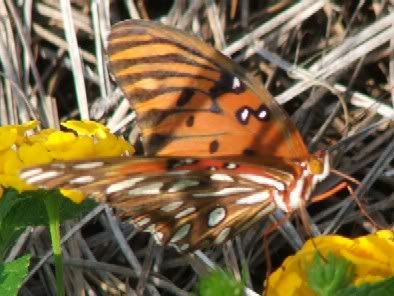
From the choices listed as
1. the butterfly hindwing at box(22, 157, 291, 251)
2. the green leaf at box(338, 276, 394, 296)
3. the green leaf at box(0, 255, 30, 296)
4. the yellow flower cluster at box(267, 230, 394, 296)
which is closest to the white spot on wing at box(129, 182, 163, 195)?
the butterfly hindwing at box(22, 157, 291, 251)

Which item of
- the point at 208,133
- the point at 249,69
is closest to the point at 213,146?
the point at 208,133

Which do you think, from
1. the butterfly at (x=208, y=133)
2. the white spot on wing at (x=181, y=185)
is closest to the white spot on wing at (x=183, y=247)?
the butterfly at (x=208, y=133)

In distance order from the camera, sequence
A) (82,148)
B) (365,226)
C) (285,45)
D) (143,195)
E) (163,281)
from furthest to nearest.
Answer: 1. (285,45)
2. (365,226)
3. (163,281)
4. (143,195)
5. (82,148)

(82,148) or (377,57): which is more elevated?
(82,148)

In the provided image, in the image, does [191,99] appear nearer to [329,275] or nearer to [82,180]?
[82,180]

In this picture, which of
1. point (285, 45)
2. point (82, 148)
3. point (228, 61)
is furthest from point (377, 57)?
point (82, 148)

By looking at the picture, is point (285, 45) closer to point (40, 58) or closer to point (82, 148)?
point (40, 58)
